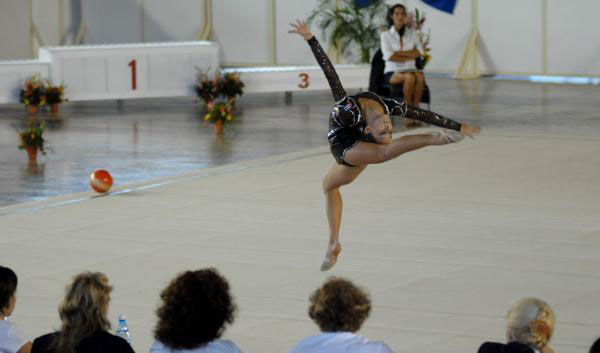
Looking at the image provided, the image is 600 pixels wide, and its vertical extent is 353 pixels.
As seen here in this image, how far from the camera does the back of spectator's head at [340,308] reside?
13.8 feet

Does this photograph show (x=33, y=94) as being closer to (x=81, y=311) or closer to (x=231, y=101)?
(x=231, y=101)

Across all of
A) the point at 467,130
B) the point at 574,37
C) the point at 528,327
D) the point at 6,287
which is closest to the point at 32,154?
the point at 467,130

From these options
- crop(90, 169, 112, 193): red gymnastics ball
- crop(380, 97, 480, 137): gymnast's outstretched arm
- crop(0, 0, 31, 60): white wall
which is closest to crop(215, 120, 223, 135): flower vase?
crop(90, 169, 112, 193): red gymnastics ball

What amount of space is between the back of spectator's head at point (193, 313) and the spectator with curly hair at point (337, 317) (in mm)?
320

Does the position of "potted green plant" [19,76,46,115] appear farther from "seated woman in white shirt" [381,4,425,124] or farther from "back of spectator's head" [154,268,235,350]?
"back of spectator's head" [154,268,235,350]

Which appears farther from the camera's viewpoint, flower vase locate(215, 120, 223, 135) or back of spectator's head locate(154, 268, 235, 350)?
flower vase locate(215, 120, 223, 135)

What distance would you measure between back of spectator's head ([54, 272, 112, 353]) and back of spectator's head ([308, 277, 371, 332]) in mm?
802

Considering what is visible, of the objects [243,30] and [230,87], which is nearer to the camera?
[230,87]

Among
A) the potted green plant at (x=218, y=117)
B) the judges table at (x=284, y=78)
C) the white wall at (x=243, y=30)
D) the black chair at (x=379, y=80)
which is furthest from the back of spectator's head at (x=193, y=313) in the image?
the white wall at (x=243, y=30)

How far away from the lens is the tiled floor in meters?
6.90

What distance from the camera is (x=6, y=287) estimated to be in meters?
4.63

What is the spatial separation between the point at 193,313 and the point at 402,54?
12035 millimetres

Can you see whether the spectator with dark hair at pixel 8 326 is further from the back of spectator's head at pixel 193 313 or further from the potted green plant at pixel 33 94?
the potted green plant at pixel 33 94

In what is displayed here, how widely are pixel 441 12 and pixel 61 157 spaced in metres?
11.1
